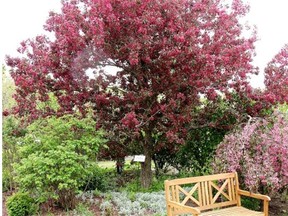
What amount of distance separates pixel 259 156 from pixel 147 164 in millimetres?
2310

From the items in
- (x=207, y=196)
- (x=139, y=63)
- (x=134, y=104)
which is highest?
(x=139, y=63)

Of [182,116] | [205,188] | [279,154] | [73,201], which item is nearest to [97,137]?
[73,201]

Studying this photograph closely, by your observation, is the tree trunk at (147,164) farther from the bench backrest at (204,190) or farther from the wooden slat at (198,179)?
the wooden slat at (198,179)

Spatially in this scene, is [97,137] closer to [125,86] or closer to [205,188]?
[125,86]

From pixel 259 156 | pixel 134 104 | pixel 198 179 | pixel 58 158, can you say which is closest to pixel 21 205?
pixel 58 158

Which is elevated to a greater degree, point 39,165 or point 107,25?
point 107,25

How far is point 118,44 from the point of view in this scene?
6078 millimetres

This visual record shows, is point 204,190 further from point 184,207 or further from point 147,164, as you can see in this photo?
point 147,164

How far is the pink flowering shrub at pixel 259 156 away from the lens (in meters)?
5.16

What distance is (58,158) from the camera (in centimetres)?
529

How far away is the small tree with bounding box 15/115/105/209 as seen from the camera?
525cm

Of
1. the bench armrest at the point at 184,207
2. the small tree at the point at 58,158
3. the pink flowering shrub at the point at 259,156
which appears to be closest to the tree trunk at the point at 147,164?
the small tree at the point at 58,158

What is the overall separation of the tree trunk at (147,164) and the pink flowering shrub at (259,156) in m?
1.54

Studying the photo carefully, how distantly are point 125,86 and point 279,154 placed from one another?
2.80 metres
